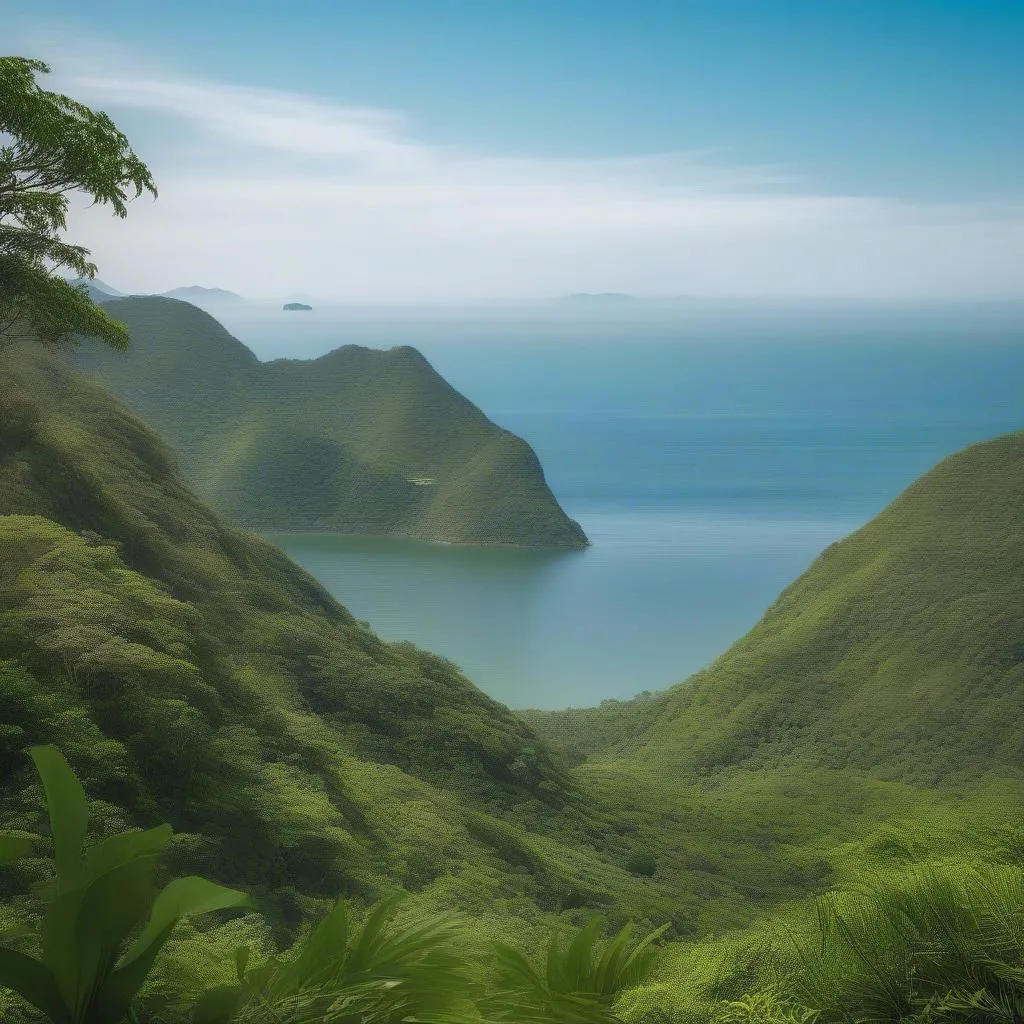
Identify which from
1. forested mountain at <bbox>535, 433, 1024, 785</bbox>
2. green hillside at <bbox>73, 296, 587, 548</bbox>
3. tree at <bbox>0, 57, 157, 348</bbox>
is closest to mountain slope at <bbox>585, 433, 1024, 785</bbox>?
forested mountain at <bbox>535, 433, 1024, 785</bbox>

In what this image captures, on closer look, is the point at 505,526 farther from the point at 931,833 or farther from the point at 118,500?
the point at 931,833

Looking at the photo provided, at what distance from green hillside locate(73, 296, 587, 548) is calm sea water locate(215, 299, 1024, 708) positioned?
2.27m

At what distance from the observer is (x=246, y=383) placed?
6125 centimetres

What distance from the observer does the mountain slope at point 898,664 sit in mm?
20828

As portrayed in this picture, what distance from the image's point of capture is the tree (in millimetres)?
9625

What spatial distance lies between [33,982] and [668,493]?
191ft

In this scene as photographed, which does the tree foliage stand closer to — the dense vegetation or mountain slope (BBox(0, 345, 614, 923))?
the dense vegetation

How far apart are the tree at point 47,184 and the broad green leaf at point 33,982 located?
846 cm

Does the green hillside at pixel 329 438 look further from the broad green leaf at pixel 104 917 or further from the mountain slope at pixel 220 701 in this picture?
the broad green leaf at pixel 104 917

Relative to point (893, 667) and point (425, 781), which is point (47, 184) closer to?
point (425, 781)

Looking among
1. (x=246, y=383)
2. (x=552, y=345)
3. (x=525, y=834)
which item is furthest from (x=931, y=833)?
(x=552, y=345)

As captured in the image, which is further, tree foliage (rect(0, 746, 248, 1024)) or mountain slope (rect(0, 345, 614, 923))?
mountain slope (rect(0, 345, 614, 923))

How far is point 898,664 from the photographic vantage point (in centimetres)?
2275

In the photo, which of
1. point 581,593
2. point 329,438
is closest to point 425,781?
point 581,593
